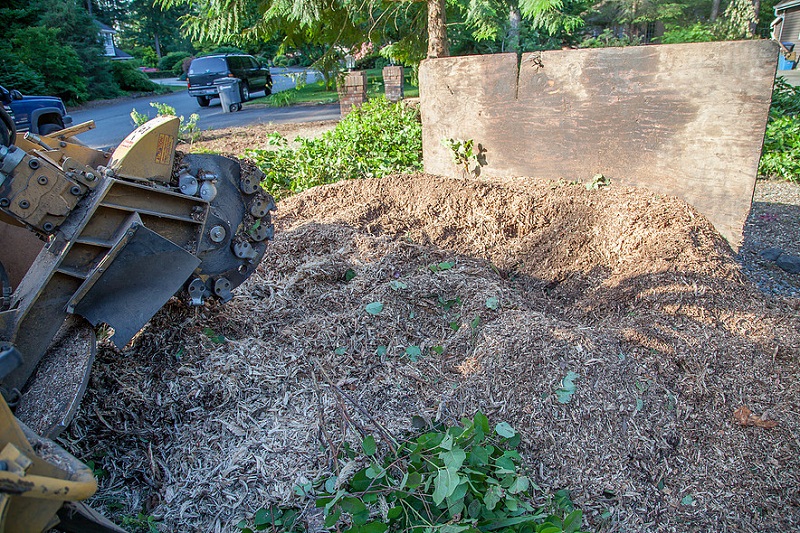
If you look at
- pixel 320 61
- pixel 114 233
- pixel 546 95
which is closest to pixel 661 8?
pixel 320 61

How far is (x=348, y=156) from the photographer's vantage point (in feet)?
22.2

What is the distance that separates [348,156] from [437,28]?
2159 mm

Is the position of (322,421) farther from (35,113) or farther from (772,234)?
(35,113)

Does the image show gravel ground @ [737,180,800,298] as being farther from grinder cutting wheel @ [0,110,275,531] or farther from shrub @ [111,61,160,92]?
shrub @ [111,61,160,92]

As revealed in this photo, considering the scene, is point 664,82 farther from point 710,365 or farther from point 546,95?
point 710,365

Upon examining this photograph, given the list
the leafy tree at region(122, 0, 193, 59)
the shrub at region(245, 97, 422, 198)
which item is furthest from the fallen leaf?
the leafy tree at region(122, 0, 193, 59)

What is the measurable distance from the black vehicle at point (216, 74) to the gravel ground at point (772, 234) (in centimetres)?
1838

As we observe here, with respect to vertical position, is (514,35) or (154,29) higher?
(154,29)

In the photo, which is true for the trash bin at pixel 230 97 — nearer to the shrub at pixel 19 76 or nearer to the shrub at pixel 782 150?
the shrub at pixel 19 76

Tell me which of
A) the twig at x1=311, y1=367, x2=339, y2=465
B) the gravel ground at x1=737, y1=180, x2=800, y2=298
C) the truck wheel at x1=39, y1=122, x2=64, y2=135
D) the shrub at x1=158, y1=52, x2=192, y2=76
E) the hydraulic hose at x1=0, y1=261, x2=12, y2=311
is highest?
the shrub at x1=158, y1=52, x2=192, y2=76

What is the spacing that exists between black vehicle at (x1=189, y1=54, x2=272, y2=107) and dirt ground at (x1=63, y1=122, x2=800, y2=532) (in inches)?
720

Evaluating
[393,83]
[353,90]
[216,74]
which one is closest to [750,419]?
[393,83]

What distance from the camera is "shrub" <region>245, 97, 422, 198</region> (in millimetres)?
6645

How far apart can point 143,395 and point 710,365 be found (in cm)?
305
